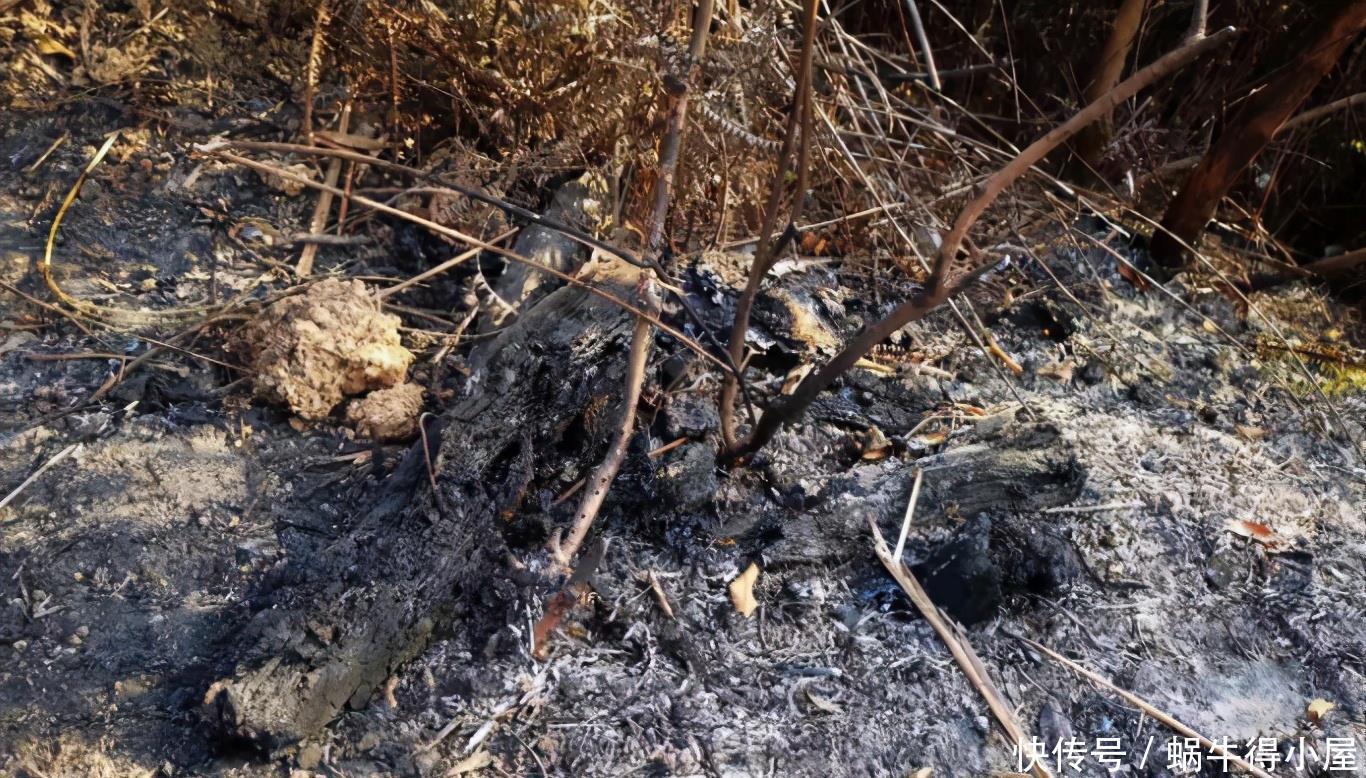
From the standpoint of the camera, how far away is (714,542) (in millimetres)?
2193

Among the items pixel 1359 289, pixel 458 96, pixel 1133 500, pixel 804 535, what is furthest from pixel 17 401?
pixel 1359 289

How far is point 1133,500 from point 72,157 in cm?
345

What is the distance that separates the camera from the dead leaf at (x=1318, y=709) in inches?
82.7

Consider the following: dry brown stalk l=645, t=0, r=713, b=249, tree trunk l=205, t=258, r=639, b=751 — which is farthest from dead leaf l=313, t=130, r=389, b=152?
dry brown stalk l=645, t=0, r=713, b=249

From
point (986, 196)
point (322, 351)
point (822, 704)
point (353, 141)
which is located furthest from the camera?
point (353, 141)

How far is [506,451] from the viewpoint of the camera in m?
A: 2.20

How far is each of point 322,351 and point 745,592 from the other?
129 cm

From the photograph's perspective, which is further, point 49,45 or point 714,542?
point 49,45

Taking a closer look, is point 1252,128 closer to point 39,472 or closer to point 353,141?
point 353,141

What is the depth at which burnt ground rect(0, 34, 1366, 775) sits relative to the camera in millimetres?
1830

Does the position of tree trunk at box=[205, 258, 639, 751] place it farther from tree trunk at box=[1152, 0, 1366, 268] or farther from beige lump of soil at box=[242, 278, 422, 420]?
tree trunk at box=[1152, 0, 1366, 268]

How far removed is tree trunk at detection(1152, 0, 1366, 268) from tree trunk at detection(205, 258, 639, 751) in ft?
5.63

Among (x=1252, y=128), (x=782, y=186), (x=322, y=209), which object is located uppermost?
(x=1252, y=128)

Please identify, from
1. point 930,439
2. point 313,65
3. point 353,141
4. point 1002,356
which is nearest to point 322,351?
point 353,141
